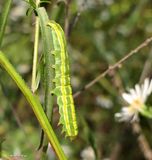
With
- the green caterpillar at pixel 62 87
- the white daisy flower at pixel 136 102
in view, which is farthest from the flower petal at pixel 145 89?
the green caterpillar at pixel 62 87

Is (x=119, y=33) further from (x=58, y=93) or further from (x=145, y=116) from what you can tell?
(x=58, y=93)

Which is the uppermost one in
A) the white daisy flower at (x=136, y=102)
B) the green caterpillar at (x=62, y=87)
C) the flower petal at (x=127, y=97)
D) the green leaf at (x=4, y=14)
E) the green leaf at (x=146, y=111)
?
the green leaf at (x=4, y=14)

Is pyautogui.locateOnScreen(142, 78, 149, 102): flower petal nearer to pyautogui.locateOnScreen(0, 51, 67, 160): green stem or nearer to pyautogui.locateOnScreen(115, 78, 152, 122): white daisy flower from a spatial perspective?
pyautogui.locateOnScreen(115, 78, 152, 122): white daisy flower

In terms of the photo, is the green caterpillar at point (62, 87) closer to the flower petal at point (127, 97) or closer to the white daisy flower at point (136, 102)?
the white daisy flower at point (136, 102)

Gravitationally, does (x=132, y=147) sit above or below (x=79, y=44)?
below

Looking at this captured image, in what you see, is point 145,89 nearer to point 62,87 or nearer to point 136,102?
point 136,102

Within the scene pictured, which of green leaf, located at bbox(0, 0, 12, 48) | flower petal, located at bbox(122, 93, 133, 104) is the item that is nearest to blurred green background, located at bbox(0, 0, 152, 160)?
flower petal, located at bbox(122, 93, 133, 104)

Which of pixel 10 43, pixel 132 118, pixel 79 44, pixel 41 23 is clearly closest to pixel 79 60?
pixel 79 44

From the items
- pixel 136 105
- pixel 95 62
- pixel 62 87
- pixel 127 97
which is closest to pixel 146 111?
pixel 136 105
